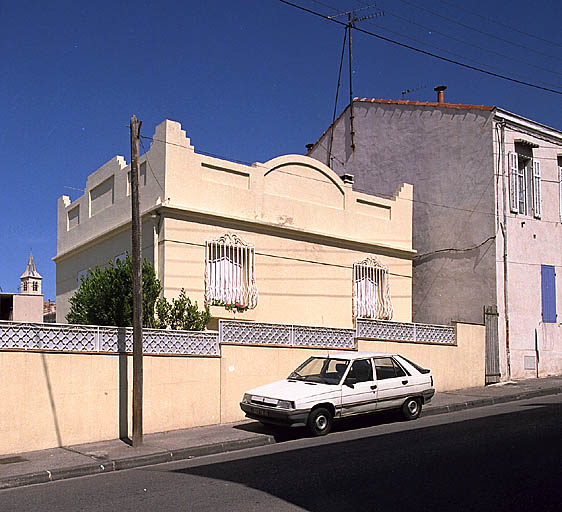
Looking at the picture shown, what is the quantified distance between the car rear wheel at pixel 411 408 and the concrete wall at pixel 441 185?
286 inches

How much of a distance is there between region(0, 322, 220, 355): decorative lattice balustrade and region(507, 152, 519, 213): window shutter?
37.1 feet

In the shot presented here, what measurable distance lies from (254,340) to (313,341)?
1.72 meters

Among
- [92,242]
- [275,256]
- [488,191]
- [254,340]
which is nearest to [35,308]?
[92,242]

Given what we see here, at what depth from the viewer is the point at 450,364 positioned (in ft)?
60.8

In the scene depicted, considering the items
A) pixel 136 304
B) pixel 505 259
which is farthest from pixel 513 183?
pixel 136 304

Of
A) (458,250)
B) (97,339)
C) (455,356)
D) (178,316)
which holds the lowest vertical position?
(455,356)

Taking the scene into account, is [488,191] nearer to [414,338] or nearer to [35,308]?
[414,338]

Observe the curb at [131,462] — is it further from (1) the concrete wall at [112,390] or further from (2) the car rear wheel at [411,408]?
(2) the car rear wheel at [411,408]

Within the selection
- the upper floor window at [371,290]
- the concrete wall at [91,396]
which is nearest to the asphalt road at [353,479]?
the concrete wall at [91,396]

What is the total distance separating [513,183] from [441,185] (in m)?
2.21

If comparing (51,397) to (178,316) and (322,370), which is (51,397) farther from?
(322,370)

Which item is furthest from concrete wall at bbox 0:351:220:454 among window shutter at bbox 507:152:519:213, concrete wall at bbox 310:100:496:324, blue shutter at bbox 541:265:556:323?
blue shutter at bbox 541:265:556:323

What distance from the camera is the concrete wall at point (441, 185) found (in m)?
20.6

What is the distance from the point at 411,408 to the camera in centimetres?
1384
